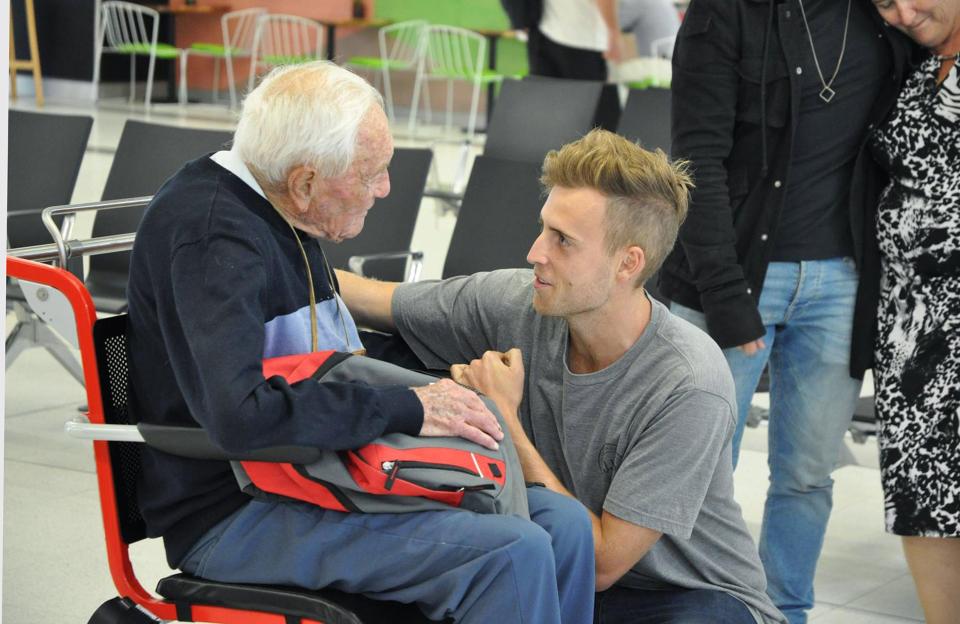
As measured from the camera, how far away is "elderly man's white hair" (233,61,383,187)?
1621mm

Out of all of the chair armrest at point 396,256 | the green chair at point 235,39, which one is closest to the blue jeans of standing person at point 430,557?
the chair armrest at point 396,256

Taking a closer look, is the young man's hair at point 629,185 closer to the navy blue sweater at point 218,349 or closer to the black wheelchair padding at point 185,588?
the navy blue sweater at point 218,349

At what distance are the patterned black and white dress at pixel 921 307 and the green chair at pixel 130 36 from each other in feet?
36.4

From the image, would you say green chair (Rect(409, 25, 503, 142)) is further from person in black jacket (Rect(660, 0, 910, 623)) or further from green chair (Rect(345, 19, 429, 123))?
person in black jacket (Rect(660, 0, 910, 623))

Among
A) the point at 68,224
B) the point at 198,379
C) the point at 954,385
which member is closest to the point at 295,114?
the point at 198,379

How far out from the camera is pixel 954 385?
2246mm

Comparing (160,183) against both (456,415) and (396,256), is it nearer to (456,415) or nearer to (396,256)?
(396,256)

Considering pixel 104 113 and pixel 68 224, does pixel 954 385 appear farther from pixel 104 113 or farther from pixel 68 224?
pixel 104 113

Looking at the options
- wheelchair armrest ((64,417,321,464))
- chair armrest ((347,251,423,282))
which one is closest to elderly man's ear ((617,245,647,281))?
wheelchair armrest ((64,417,321,464))

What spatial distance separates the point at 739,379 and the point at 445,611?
3.16 ft

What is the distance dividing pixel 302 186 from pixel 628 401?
20.8 inches

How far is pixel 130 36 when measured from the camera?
47.2 feet

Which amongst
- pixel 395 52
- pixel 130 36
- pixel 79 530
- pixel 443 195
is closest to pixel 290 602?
pixel 79 530

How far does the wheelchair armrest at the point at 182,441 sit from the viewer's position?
1.53m
